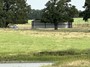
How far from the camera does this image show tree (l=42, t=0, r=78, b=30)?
92.1 meters

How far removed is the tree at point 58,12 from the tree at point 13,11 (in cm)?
700

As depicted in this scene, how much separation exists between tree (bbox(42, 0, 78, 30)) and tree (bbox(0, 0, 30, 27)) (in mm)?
6997

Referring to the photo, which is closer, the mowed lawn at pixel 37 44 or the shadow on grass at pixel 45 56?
the shadow on grass at pixel 45 56

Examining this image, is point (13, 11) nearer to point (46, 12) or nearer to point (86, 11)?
point (46, 12)

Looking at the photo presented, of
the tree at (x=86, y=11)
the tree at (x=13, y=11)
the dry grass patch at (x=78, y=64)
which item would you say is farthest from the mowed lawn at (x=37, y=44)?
the tree at (x=13, y=11)

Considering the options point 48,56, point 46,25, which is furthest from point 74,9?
point 48,56

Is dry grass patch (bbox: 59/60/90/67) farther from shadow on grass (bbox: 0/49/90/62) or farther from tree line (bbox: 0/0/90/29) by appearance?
tree line (bbox: 0/0/90/29)

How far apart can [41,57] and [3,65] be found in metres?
4.85

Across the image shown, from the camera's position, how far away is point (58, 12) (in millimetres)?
92500

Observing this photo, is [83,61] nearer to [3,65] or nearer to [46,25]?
[3,65]

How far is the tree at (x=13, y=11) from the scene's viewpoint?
94375 millimetres

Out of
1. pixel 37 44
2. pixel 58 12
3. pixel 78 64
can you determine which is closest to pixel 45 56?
pixel 78 64

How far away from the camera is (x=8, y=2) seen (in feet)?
322

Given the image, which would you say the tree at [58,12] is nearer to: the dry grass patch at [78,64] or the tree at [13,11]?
the tree at [13,11]
